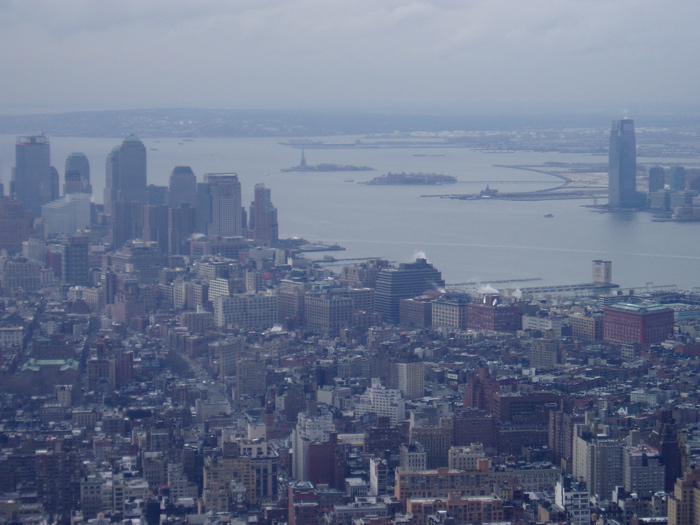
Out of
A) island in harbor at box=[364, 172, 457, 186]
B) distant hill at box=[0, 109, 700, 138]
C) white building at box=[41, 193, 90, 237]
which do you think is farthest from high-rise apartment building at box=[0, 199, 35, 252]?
island in harbor at box=[364, 172, 457, 186]

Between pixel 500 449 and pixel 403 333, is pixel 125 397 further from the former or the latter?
pixel 403 333

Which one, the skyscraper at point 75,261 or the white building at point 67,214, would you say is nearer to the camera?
the skyscraper at point 75,261

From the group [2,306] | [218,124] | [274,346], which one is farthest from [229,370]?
[218,124]

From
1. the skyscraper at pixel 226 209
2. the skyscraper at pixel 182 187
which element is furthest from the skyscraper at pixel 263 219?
the skyscraper at pixel 182 187

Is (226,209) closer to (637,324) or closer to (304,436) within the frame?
(637,324)

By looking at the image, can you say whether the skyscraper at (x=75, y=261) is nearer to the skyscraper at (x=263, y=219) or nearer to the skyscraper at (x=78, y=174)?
the skyscraper at (x=263, y=219)

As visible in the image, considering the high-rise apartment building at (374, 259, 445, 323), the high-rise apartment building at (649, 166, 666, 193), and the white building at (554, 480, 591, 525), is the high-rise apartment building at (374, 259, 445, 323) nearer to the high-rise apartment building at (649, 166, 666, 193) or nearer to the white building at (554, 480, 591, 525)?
the white building at (554, 480, 591, 525)
